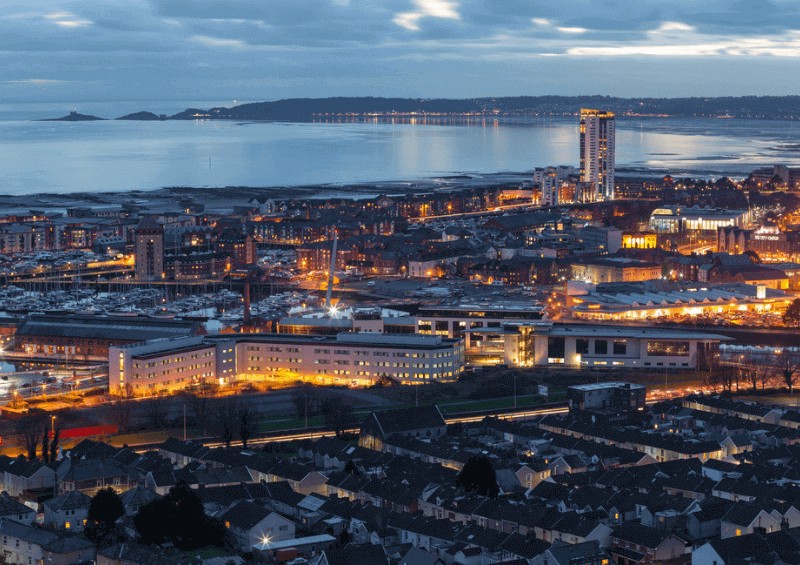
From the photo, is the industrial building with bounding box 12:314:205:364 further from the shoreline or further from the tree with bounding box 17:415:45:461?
the shoreline

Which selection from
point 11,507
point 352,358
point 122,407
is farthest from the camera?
point 352,358

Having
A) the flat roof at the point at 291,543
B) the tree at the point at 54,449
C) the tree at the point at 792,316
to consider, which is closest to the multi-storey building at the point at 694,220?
the tree at the point at 792,316

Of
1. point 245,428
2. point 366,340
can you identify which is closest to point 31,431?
point 245,428

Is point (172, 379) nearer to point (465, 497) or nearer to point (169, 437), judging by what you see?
point (169, 437)

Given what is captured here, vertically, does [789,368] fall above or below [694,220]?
below

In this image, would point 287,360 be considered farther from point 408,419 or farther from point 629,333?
point 629,333

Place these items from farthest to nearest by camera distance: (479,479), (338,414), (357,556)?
(338,414)
(479,479)
(357,556)

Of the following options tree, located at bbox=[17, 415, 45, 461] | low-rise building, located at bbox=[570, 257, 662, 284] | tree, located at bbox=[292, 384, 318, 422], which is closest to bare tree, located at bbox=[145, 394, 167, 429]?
tree, located at bbox=[17, 415, 45, 461]
